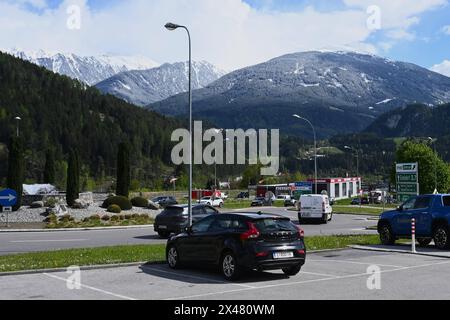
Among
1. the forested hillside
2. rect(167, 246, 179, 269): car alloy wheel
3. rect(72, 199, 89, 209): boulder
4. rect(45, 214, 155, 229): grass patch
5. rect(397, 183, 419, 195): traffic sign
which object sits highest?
the forested hillside

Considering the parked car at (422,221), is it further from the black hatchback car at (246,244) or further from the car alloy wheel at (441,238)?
the black hatchback car at (246,244)

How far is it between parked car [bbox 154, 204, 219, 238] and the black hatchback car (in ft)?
40.3

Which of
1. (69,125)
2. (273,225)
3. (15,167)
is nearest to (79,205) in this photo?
(15,167)

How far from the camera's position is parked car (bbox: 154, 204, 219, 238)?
2630cm

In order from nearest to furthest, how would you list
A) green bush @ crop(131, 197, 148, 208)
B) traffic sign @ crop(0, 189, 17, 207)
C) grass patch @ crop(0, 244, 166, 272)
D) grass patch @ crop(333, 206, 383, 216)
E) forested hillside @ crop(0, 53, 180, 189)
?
grass patch @ crop(0, 244, 166, 272) < traffic sign @ crop(0, 189, 17, 207) < grass patch @ crop(333, 206, 383, 216) < green bush @ crop(131, 197, 148, 208) < forested hillside @ crop(0, 53, 180, 189)

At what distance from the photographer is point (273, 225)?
42.2 ft

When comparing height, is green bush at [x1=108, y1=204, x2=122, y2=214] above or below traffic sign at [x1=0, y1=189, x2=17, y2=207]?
below

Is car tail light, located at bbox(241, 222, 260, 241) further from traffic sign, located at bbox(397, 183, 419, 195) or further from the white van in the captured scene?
the white van

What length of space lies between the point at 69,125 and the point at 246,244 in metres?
167

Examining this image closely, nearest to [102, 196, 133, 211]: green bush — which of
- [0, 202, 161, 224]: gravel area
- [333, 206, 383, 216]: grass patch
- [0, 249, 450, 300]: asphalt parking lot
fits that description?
[0, 202, 161, 224]: gravel area

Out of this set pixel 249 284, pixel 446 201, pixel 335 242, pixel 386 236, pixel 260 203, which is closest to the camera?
pixel 249 284

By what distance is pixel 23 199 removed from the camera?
49.5m

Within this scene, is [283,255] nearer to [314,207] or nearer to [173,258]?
[173,258]
